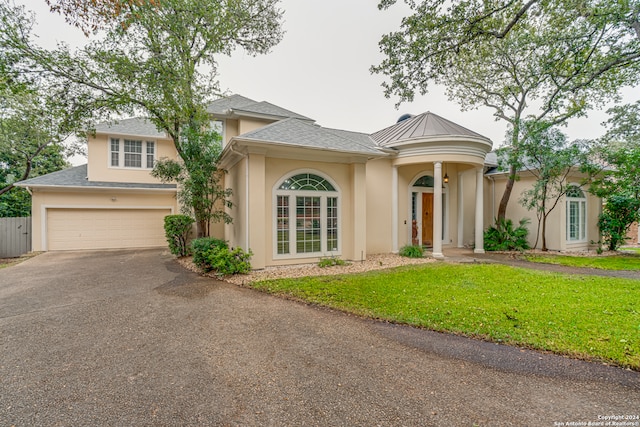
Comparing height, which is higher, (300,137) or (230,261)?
(300,137)

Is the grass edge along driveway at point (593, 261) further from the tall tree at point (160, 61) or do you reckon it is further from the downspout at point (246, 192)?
the tall tree at point (160, 61)

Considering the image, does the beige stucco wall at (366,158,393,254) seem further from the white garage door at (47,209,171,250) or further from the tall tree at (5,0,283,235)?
the white garage door at (47,209,171,250)

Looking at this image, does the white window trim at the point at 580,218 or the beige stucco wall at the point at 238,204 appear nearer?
the beige stucco wall at the point at 238,204

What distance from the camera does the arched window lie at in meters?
11.6

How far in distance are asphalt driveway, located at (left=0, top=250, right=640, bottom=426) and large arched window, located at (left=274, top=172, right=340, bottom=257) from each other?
11.0ft

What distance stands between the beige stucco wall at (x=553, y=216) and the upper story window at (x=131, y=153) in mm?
17900


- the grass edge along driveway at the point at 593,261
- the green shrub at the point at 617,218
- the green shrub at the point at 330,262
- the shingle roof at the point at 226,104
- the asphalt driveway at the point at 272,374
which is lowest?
the grass edge along driveway at the point at 593,261

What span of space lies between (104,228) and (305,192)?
11.2 meters

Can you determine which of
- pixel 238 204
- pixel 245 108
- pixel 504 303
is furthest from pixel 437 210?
pixel 245 108

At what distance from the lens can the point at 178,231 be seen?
1005 centimetres

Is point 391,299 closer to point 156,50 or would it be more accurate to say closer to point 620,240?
point 156,50

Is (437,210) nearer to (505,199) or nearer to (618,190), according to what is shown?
(505,199)

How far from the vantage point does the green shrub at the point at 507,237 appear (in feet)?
36.7

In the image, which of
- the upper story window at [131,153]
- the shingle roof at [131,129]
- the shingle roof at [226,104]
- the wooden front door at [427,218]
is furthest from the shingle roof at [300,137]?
the upper story window at [131,153]
